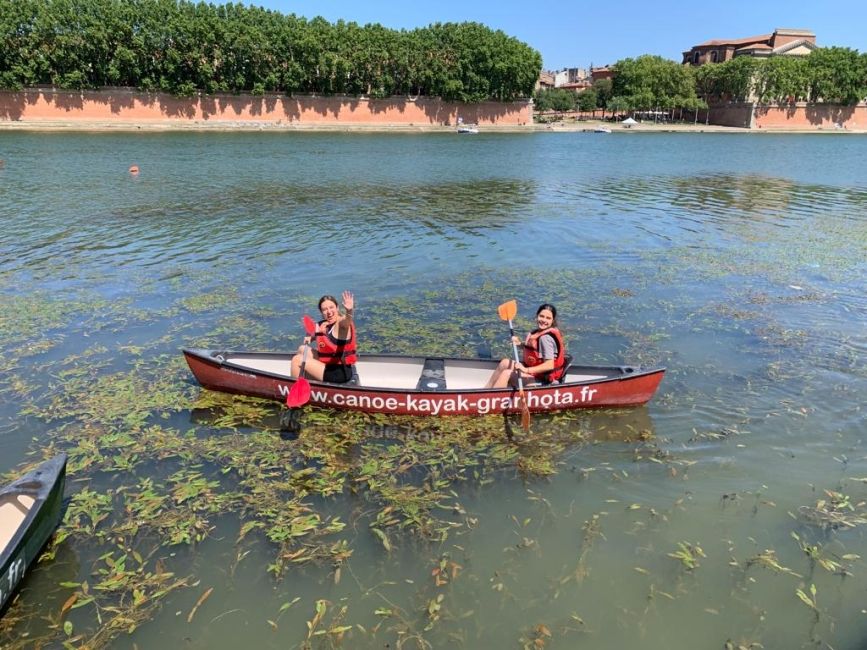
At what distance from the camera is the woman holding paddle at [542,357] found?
886 cm

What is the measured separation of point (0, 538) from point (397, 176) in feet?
112

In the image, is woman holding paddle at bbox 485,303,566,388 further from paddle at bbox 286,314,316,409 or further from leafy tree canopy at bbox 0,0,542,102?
leafy tree canopy at bbox 0,0,542,102

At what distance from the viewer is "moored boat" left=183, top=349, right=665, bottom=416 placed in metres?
8.67

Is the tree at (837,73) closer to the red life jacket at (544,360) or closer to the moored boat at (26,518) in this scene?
the red life jacket at (544,360)

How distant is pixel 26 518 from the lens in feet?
18.2

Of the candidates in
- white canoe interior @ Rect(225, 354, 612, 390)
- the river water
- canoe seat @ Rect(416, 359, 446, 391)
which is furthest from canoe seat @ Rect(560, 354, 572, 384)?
canoe seat @ Rect(416, 359, 446, 391)

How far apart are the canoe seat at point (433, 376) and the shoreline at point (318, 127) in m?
75.3

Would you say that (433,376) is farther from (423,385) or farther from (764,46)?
(764,46)

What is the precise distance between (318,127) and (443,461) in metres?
89.1

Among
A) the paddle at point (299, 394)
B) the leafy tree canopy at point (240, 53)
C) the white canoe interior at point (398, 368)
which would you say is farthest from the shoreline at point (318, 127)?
the paddle at point (299, 394)

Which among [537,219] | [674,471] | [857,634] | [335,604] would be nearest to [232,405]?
[335,604]

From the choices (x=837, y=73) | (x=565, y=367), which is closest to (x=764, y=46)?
(x=837, y=73)

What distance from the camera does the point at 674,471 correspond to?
759 cm

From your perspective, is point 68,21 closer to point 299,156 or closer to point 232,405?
point 299,156
